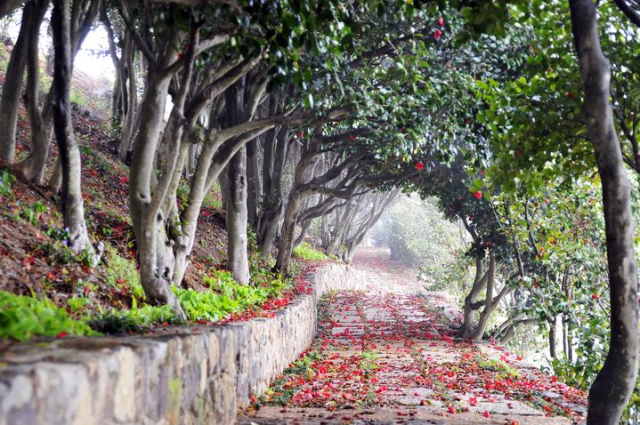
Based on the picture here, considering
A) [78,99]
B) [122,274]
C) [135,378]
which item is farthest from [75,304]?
[78,99]

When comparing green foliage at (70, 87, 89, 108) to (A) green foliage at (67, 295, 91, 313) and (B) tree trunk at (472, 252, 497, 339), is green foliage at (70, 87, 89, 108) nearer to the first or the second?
A: (B) tree trunk at (472, 252, 497, 339)

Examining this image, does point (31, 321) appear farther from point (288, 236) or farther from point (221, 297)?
point (288, 236)

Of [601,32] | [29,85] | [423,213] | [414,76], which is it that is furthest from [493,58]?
[423,213]

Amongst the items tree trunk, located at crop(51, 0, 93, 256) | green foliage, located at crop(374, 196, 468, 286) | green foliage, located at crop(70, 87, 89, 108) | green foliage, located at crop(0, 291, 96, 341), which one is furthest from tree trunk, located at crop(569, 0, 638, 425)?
green foliage, located at crop(374, 196, 468, 286)

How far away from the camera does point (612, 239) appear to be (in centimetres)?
375

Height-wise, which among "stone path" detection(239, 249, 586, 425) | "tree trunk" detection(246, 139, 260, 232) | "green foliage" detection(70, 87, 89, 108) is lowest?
"stone path" detection(239, 249, 586, 425)

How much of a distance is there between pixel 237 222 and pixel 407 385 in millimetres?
3721

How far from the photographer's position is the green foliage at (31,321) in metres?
2.88

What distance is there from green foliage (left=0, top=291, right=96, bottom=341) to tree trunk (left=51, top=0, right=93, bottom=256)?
1.93m

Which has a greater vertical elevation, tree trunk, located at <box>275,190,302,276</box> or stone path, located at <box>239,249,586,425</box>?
tree trunk, located at <box>275,190,302,276</box>

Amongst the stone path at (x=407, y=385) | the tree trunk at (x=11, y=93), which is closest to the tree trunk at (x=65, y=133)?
the tree trunk at (x=11, y=93)

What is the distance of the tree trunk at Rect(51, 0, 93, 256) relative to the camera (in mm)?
5629

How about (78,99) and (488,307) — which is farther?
(78,99)

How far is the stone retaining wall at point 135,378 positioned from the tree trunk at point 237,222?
9.56ft
